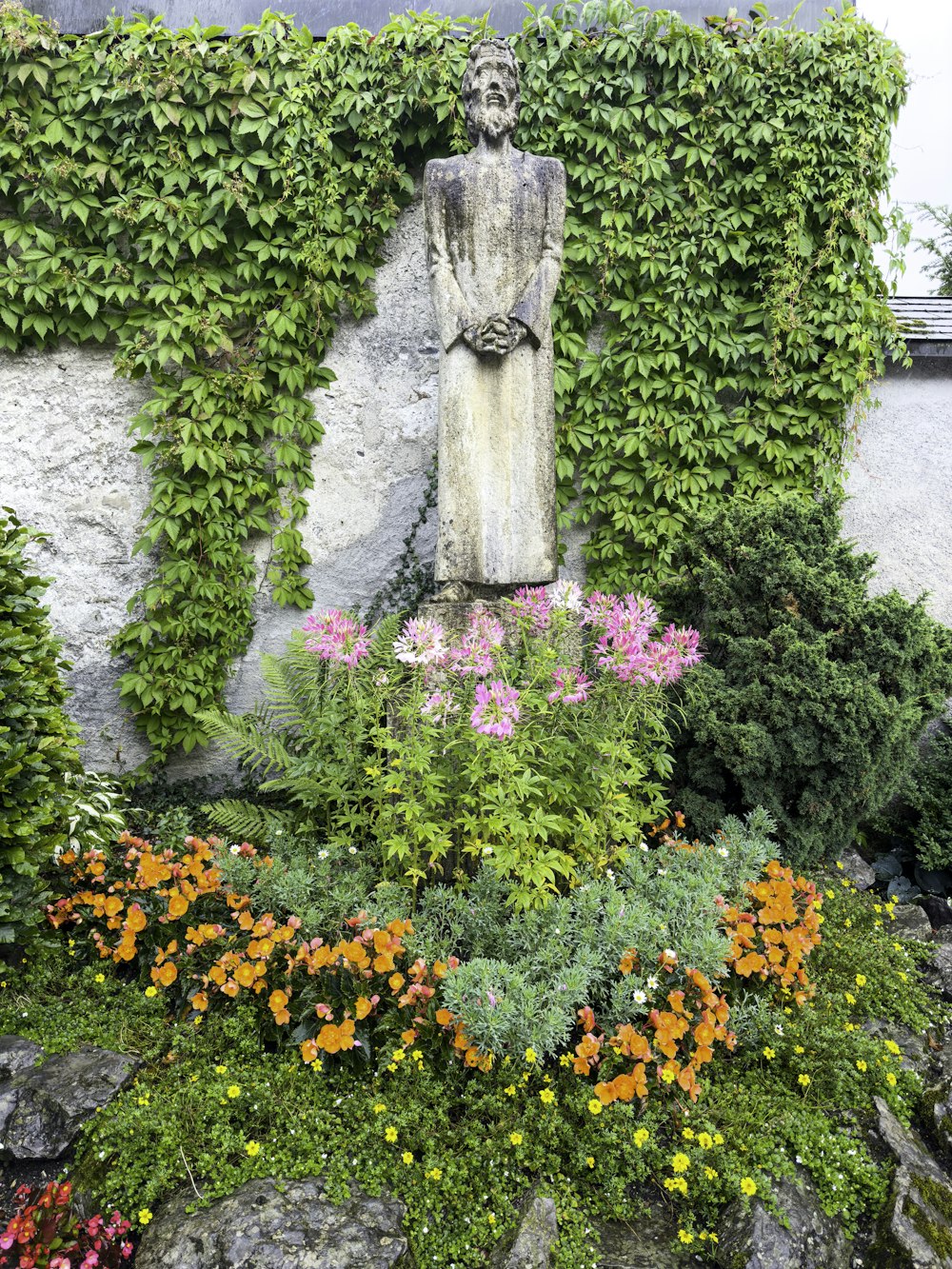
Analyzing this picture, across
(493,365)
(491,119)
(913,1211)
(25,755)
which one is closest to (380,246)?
(491,119)

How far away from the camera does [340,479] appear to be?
5074 mm

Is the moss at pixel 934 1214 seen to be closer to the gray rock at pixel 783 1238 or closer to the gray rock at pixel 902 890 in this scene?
the gray rock at pixel 783 1238

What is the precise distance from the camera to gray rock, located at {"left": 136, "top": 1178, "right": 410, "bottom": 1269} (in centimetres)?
189

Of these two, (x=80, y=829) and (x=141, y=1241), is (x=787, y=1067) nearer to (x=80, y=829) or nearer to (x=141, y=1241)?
(x=141, y=1241)

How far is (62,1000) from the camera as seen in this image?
109 inches

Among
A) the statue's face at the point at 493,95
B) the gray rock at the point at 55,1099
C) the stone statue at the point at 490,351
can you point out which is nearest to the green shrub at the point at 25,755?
the gray rock at the point at 55,1099

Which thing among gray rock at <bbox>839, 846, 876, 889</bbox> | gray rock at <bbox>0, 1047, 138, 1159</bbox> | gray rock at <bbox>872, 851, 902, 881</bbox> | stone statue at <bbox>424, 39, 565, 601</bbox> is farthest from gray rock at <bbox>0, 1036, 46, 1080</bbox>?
gray rock at <bbox>872, 851, 902, 881</bbox>

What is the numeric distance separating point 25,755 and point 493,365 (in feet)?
8.45

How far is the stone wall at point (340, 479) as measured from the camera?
16.2 ft

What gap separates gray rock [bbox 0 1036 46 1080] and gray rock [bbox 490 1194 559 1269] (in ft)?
4.88

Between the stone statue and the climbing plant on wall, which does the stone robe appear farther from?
the climbing plant on wall

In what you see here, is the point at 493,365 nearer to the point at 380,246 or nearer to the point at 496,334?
the point at 496,334

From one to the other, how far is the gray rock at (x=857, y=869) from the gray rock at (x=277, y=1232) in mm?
3011

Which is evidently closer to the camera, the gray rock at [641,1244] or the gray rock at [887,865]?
the gray rock at [641,1244]
